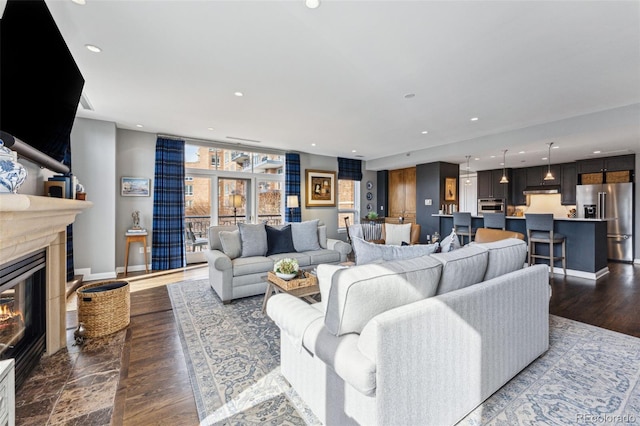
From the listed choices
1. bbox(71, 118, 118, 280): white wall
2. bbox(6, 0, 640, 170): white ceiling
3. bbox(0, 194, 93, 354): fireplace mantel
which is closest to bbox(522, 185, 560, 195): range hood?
bbox(6, 0, 640, 170): white ceiling

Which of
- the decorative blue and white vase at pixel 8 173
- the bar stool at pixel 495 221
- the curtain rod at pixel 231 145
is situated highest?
the curtain rod at pixel 231 145

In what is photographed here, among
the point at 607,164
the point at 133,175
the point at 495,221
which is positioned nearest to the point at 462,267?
the point at 495,221

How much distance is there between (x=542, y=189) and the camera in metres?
7.28

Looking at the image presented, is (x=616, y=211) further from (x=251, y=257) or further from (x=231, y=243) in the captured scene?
(x=231, y=243)

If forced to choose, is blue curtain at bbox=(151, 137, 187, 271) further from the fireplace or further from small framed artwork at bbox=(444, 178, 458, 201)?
small framed artwork at bbox=(444, 178, 458, 201)

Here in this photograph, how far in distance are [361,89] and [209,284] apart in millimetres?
3289

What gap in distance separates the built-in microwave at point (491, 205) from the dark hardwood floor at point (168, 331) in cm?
324

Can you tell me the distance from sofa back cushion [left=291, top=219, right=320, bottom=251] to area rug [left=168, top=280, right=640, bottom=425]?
1.60 meters

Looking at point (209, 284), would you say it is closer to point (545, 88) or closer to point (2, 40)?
point (2, 40)

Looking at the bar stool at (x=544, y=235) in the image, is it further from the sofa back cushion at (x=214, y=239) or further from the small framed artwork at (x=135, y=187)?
the small framed artwork at (x=135, y=187)

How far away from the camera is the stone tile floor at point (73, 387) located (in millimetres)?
1591

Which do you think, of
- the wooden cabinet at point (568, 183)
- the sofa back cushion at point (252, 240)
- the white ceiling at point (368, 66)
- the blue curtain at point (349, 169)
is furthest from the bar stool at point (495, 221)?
the sofa back cushion at point (252, 240)

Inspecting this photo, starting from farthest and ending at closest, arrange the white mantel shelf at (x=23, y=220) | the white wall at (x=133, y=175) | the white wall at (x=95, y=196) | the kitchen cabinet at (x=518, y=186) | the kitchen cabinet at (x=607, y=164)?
the kitchen cabinet at (x=518, y=186) < the kitchen cabinet at (x=607, y=164) < the white wall at (x=133, y=175) < the white wall at (x=95, y=196) < the white mantel shelf at (x=23, y=220)

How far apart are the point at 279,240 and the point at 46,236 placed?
8.29 feet
